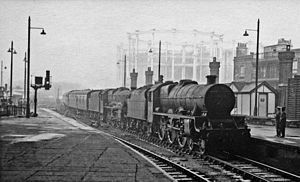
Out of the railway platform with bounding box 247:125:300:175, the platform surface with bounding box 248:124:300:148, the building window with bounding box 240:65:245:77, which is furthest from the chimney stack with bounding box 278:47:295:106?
the railway platform with bounding box 247:125:300:175

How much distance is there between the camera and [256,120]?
25797 mm

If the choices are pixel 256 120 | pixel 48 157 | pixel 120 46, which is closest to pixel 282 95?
pixel 256 120

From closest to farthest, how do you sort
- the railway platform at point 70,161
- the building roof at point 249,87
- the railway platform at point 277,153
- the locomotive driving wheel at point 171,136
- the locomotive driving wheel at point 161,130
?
the railway platform at point 70,161 → the railway platform at point 277,153 → the locomotive driving wheel at point 171,136 → the locomotive driving wheel at point 161,130 → the building roof at point 249,87

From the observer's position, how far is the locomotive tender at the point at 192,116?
14020mm

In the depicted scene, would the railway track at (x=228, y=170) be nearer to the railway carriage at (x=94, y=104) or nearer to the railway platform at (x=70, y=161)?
the railway platform at (x=70, y=161)

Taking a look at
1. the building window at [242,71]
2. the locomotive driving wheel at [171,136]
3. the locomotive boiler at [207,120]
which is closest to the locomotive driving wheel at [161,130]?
the locomotive driving wheel at [171,136]

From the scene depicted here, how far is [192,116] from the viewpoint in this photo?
1412 cm

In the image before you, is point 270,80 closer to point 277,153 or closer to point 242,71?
point 242,71

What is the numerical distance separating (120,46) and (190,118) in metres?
43.5

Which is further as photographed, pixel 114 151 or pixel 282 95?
pixel 282 95

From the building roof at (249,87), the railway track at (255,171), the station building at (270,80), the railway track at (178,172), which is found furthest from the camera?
the building roof at (249,87)

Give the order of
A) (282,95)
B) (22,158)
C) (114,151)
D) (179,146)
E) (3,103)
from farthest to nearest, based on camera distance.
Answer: (3,103)
(282,95)
(179,146)
(114,151)
(22,158)

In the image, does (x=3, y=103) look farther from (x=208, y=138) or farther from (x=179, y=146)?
(x=208, y=138)

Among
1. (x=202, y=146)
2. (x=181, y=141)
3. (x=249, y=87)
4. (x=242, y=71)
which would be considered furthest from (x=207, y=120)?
(x=242, y=71)
